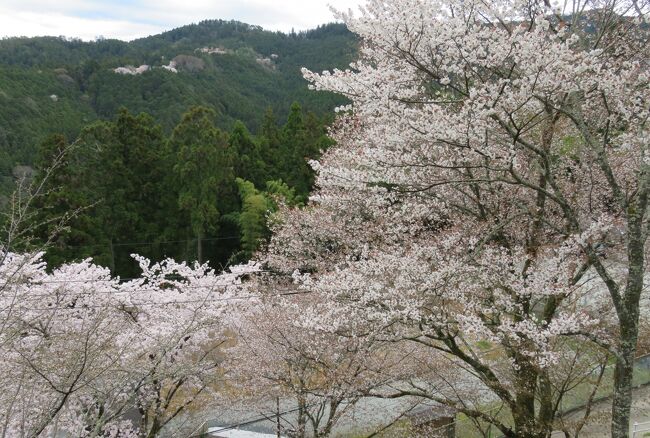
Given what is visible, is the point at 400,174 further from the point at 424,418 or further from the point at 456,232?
the point at 424,418

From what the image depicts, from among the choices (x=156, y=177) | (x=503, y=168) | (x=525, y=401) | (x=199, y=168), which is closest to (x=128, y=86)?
(x=156, y=177)

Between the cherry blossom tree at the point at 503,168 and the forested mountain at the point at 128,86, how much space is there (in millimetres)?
10276

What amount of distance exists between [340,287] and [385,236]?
12.7 ft

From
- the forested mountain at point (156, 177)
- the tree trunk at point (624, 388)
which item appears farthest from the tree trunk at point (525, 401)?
the forested mountain at point (156, 177)

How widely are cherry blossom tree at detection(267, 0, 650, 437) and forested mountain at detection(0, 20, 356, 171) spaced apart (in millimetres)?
10276

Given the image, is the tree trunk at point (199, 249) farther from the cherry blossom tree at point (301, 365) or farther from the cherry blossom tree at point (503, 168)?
the cherry blossom tree at point (503, 168)

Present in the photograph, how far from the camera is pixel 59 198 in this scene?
18.6 meters

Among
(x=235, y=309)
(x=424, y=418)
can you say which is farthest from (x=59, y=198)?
(x=424, y=418)

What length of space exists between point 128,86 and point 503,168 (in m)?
53.9

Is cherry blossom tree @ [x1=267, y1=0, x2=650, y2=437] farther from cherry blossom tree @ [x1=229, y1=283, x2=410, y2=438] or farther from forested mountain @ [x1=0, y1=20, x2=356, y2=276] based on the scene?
forested mountain @ [x1=0, y1=20, x2=356, y2=276]

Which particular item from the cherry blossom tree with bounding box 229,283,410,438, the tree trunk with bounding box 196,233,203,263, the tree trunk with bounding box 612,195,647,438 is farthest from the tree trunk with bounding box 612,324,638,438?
the tree trunk with bounding box 196,233,203,263

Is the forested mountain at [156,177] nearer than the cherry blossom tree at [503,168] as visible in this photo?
No

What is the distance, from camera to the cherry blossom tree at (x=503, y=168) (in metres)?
4.89

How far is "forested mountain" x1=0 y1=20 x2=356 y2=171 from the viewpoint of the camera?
41031 millimetres
